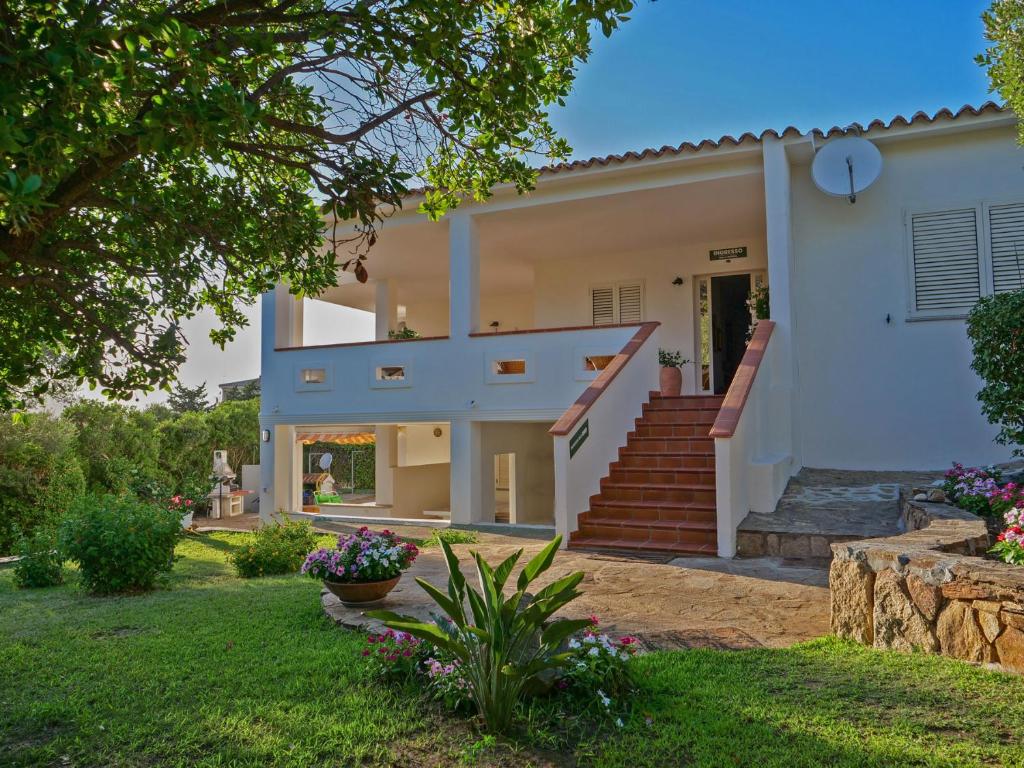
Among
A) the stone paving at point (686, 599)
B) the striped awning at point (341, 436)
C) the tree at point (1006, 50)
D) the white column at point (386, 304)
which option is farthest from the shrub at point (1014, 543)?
the striped awning at point (341, 436)

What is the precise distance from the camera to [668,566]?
281 inches

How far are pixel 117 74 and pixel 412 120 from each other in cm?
243

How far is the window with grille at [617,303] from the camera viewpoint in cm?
1418

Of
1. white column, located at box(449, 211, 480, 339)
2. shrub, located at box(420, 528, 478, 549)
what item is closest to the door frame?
white column, located at box(449, 211, 480, 339)

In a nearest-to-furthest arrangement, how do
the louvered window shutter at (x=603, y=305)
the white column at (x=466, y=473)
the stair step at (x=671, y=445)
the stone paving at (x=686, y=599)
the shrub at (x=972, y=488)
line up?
the stone paving at (x=686, y=599)
the shrub at (x=972, y=488)
the stair step at (x=671, y=445)
the white column at (x=466, y=473)
the louvered window shutter at (x=603, y=305)

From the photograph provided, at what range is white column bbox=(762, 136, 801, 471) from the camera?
985 cm

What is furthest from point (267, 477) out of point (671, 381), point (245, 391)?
point (245, 391)

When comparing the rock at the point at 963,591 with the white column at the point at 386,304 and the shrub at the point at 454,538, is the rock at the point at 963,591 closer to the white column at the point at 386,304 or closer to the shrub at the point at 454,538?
the shrub at the point at 454,538

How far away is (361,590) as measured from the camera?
18.3 ft

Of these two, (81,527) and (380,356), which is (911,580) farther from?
(380,356)

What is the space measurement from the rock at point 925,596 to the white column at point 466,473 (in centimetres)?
805

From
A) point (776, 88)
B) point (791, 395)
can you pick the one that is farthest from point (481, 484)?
point (776, 88)

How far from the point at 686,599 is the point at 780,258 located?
594 cm

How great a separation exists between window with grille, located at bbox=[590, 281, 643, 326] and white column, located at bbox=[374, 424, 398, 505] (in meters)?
6.57
